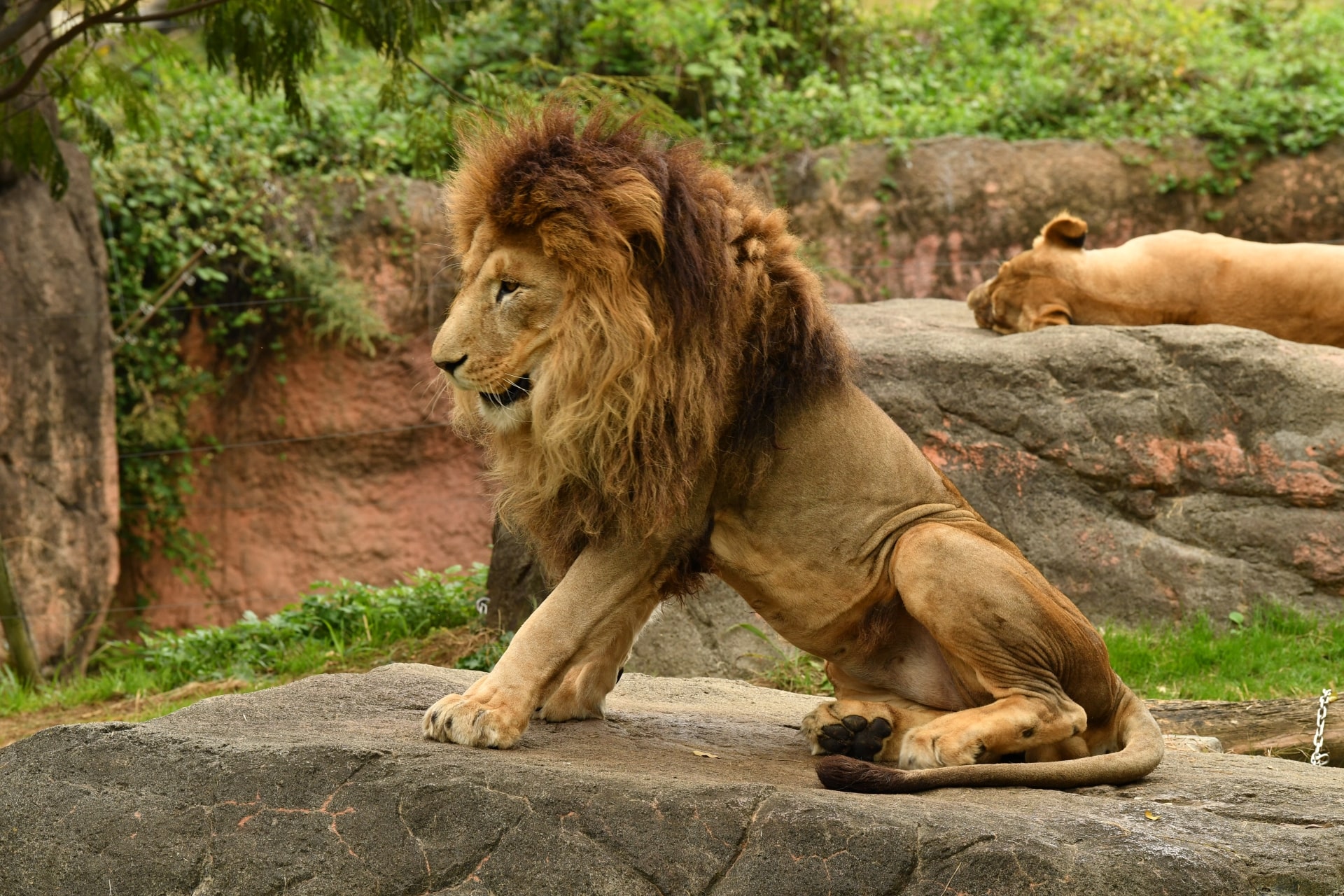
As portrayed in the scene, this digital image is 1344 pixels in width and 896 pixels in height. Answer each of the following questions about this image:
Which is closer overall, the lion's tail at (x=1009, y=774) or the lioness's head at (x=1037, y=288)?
the lion's tail at (x=1009, y=774)

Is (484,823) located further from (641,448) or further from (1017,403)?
(1017,403)

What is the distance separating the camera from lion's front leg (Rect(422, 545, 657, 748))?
136 inches

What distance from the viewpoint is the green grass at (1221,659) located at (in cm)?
611

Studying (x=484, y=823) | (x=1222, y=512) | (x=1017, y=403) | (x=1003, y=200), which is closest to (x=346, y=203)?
(x=1003, y=200)

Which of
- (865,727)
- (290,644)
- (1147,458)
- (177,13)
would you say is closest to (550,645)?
(865,727)

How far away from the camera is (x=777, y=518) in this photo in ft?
12.1

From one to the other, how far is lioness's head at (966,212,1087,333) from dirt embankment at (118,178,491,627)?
451 cm

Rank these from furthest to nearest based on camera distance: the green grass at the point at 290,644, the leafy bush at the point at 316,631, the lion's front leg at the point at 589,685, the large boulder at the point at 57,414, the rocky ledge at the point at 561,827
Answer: the large boulder at the point at 57,414
the leafy bush at the point at 316,631
the green grass at the point at 290,644
the lion's front leg at the point at 589,685
the rocky ledge at the point at 561,827

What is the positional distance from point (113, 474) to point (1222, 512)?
7.04 meters

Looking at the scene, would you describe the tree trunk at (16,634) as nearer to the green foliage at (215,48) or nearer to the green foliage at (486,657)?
the green foliage at (215,48)

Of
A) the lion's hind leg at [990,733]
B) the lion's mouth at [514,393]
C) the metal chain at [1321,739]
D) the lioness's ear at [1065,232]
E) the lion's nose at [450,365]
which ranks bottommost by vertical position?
the metal chain at [1321,739]

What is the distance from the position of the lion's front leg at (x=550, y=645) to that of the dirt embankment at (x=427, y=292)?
22.1ft

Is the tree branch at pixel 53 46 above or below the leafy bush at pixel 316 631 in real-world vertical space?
above

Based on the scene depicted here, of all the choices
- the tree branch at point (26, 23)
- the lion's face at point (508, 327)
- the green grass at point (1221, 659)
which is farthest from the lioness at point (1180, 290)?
the tree branch at point (26, 23)
